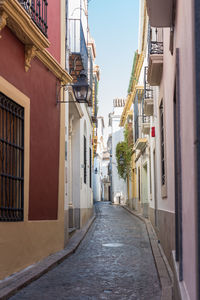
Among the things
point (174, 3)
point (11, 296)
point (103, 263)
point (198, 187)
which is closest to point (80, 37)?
point (103, 263)

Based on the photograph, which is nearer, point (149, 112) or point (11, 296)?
point (11, 296)

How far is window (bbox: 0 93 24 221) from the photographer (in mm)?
6922

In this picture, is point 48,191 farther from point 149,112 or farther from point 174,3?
point 149,112

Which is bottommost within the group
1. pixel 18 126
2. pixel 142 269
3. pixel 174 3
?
pixel 142 269

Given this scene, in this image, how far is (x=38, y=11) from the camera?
8.77m

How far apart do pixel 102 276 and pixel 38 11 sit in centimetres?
503

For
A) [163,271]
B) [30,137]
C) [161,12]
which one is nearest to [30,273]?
[163,271]

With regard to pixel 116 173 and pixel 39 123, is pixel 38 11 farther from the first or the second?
pixel 116 173

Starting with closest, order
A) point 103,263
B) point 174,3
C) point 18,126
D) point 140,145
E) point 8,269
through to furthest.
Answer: point 174,3, point 8,269, point 18,126, point 103,263, point 140,145

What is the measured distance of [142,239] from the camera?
523 inches

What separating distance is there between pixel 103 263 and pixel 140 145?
542 inches

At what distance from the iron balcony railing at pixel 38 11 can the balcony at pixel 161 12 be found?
247 cm

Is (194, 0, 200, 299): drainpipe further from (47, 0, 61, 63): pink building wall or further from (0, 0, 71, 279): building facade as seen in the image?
(47, 0, 61, 63): pink building wall

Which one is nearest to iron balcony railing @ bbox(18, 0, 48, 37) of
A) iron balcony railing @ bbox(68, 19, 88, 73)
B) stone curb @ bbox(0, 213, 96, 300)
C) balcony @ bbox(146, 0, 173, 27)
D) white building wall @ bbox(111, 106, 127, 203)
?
balcony @ bbox(146, 0, 173, 27)
